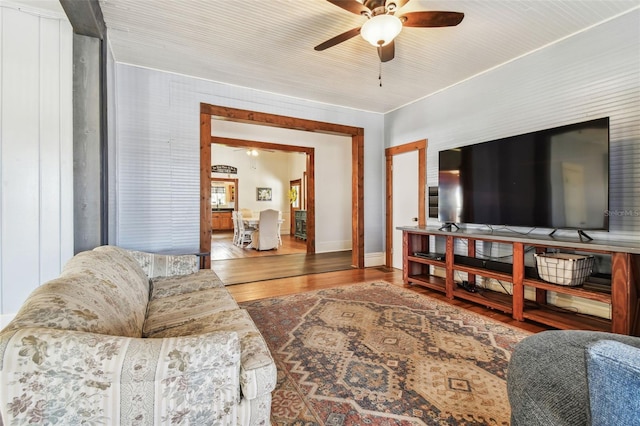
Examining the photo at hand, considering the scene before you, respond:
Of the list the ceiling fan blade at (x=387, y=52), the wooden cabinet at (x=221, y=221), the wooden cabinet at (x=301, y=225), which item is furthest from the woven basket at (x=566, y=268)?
the wooden cabinet at (x=221, y=221)

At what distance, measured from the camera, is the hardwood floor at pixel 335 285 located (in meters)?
2.93

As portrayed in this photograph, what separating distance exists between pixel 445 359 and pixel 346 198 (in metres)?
5.51

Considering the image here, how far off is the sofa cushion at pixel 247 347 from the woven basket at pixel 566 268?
253cm

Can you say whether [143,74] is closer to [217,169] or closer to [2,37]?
[2,37]

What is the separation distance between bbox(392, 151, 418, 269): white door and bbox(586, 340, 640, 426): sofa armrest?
420 centimetres

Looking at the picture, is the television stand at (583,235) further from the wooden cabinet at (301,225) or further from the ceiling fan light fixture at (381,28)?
the wooden cabinet at (301,225)

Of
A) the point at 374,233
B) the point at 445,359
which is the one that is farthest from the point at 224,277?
the point at 445,359

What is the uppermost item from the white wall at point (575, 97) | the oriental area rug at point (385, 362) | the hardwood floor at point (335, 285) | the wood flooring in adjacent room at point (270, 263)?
the white wall at point (575, 97)

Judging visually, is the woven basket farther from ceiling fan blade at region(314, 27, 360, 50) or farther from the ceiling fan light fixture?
ceiling fan blade at region(314, 27, 360, 50)

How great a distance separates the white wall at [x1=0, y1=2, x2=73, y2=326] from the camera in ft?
7.80

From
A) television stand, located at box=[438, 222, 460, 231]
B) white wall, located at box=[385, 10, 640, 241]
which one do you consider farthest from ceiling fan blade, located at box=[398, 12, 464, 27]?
television stand, located at box=[438, 222, 460, 231]

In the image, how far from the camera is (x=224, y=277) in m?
4.43

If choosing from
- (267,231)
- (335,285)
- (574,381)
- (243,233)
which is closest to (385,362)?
(574,381)

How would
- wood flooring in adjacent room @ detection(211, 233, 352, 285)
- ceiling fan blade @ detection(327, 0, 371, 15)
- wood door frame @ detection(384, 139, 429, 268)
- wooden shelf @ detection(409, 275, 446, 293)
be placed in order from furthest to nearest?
wood flooring in adjacent room @ detection(211, 233, 352, 285) < wood door frame @ detection(384, 139, 429, 268) < wooden shelf @ detection(409, 275, 446, 293) < ceiling fan blade @ detection(327, 0, 371, 15)
